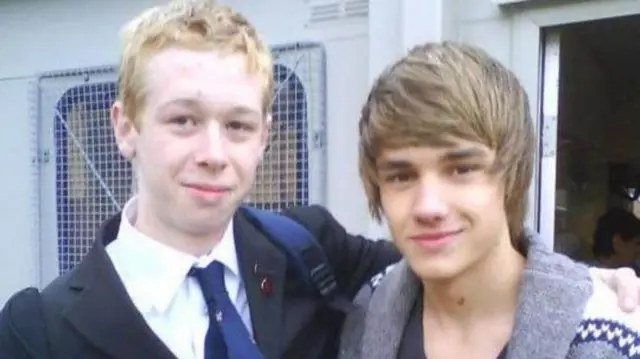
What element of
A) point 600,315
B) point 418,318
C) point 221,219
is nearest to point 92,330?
point 221,219

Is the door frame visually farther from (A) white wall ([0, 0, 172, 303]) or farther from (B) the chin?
(A) white wall ([0, 0, 172, 303])

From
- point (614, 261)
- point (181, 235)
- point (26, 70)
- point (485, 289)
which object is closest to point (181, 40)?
point (181, 235)

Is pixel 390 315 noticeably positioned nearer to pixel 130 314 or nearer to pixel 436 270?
pixel 436 270

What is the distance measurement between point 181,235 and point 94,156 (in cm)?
231

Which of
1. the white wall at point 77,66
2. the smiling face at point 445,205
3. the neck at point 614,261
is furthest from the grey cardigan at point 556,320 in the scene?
the neck at point 614,261

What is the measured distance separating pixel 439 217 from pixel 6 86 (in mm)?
3076

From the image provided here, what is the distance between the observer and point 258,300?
162cm

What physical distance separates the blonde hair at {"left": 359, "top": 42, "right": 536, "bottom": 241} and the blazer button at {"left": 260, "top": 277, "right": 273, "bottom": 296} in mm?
300

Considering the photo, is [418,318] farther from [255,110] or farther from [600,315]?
[255,110]

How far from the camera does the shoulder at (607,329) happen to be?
1.35 meters

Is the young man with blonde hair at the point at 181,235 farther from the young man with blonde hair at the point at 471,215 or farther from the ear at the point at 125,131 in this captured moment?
the young man with blonde hair at the point at 471,215

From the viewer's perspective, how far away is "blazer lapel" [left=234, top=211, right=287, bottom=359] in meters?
1.60

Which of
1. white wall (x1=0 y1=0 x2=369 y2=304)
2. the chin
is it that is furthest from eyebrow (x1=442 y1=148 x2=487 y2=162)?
white wall (x1=0 y1=0 x2=369 y2=304)

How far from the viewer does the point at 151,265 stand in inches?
61.1
